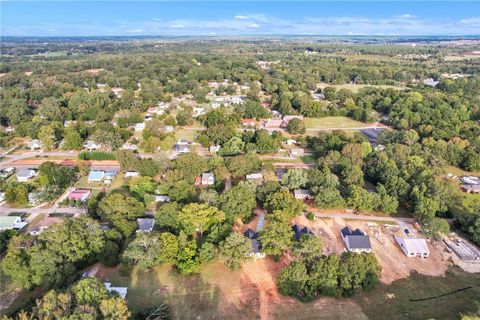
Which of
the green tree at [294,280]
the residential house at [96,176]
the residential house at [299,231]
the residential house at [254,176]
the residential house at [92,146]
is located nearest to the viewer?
the green tree at [294,280]

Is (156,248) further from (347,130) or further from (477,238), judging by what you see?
(347,130)

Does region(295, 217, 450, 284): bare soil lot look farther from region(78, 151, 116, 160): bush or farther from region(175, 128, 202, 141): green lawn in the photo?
region(175, 128, 202, 141): green lawn

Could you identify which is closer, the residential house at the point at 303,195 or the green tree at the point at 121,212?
the green tree at the point at 121,212

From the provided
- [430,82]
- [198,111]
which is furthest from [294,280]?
[430,82]

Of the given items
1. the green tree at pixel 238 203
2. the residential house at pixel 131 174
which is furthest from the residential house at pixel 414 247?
the residential house at pixel 131 174

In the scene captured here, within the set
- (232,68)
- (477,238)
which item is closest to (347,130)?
(477,238)

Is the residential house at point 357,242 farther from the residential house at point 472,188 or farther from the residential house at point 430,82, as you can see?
the residential house at point 430,82

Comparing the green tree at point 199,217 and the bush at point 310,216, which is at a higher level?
the green tree at point 199,217
